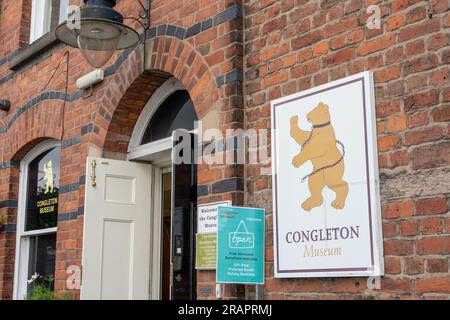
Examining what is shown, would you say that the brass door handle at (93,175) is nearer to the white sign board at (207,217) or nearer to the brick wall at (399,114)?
the white sign board at (207,217)

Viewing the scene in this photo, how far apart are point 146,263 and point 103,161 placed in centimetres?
105

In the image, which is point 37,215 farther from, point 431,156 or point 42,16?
point 431,156

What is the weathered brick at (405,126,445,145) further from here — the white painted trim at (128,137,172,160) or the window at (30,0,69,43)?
the window at (30,0,69,43)

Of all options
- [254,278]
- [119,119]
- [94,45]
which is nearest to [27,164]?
[119,119]

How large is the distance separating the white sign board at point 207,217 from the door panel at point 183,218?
305 mm

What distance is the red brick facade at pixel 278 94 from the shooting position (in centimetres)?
346

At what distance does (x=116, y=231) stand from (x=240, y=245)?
2088 mm

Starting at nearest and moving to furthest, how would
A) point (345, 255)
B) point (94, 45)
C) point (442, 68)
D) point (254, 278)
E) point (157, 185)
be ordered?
point (442, 68) < point (345, 255) < point (254, 278) < point (94, 45) < point (157, 185)

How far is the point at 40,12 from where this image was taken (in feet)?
27.0

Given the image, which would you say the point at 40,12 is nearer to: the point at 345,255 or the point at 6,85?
the point at 6,85

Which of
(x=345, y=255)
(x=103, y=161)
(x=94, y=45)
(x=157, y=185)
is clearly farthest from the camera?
(x=157, y=185)

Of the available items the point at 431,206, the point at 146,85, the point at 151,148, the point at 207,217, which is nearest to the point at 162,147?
the point at 151,148

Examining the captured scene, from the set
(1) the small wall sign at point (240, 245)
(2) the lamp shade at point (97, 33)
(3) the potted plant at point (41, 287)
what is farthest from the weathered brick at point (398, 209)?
(3) the potted plant at point (41, 287)

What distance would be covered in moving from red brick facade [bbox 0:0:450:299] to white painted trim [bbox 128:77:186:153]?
82 mm
